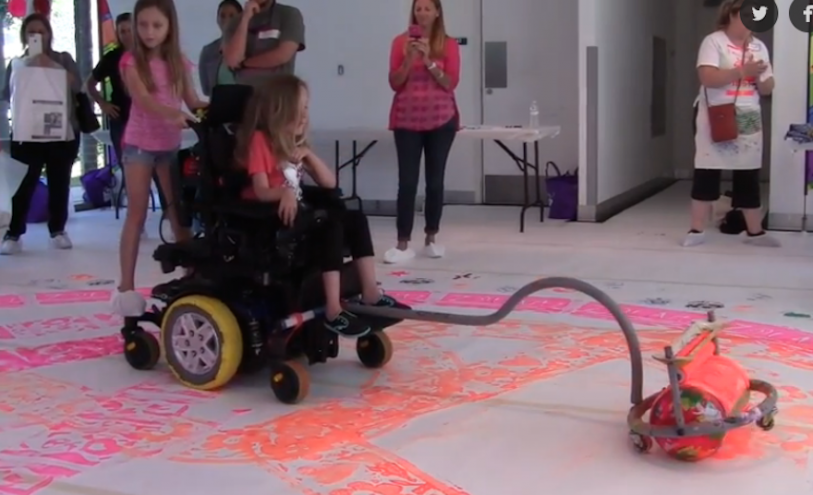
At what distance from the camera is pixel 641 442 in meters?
2.42

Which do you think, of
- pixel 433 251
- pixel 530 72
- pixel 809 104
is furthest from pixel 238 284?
pixel 530 72

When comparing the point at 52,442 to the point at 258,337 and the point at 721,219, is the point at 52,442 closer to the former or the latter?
the point at 258,337

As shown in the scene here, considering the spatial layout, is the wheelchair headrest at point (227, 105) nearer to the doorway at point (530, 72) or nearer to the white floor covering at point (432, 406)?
the white floor covering at point (432, 406)

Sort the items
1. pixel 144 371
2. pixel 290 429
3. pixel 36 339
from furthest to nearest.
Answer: pixel 36 339 < pixel 144 371 < pixel 290 429

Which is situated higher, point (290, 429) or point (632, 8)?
point (632, 8)

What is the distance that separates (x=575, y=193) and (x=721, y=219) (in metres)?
1.07

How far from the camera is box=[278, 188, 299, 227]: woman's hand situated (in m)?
2.86

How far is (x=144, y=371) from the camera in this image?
10.6 ft

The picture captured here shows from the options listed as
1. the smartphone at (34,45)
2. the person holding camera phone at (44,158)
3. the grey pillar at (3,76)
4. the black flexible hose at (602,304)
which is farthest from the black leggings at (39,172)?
the black flexible hose at (602,304)

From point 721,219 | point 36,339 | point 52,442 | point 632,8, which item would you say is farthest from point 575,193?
point 52,442

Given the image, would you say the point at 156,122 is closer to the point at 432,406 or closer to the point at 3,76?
the point at 432,406

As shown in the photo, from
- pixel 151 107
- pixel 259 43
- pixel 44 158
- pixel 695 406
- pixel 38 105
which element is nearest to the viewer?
pixel 695 406

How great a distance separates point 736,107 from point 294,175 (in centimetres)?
310

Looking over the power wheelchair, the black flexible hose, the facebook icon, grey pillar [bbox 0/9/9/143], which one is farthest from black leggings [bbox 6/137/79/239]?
the facebook icon
